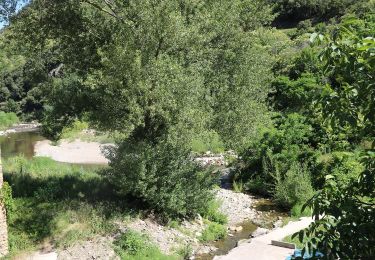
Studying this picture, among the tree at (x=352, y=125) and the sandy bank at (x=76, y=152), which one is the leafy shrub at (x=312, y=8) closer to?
the sandy bank at (x=76, y=152)

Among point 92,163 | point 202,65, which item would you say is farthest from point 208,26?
point 92,163

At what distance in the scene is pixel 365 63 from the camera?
9.77 feet

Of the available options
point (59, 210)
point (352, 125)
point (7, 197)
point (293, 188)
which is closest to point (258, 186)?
point (293, 188)

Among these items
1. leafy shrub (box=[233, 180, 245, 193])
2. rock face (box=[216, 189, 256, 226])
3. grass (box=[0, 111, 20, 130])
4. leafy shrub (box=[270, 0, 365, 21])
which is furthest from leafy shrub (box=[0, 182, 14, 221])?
grass (box=[0, 111, 20, 130])

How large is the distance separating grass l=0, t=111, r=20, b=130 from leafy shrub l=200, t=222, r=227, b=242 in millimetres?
69854

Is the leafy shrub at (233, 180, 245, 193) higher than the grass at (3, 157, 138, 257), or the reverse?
the grass at (3, 157, 138, 257)

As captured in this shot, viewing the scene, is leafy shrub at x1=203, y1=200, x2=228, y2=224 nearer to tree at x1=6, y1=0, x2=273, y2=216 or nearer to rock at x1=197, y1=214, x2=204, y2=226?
rock at x1=197, y1=214, x2=204, y2=226

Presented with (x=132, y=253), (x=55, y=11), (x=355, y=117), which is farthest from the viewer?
(x=55, y=11)

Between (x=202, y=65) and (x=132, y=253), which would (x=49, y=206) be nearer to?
(x=132, y=253)

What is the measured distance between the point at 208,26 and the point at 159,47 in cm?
243

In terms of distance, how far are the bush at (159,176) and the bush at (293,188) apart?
14.0ft

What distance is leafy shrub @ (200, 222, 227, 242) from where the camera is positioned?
49.1 ft

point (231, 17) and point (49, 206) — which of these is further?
point (231, 17)

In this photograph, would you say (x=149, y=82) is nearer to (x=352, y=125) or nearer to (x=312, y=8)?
(x=352, y=125)
